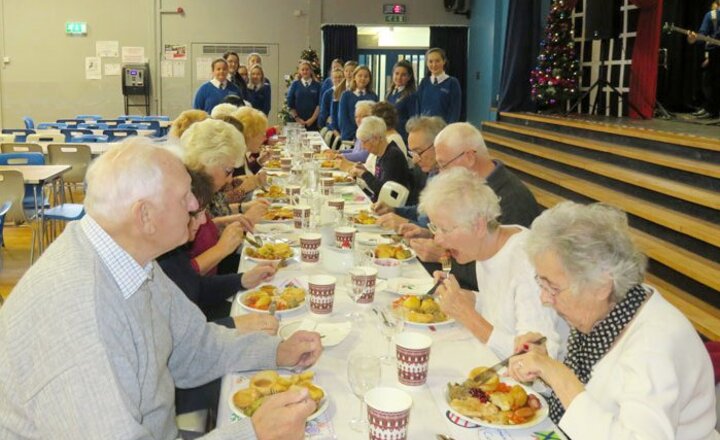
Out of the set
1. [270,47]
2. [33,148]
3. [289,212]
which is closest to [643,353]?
[289,212]

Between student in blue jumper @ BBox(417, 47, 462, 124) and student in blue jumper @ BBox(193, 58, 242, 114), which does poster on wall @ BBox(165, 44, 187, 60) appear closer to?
student in blue jumper @ BBox(193, 58, 242, 114)

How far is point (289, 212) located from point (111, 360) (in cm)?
258

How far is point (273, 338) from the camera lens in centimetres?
191

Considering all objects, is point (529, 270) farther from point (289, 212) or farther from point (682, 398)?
point (289, 212)

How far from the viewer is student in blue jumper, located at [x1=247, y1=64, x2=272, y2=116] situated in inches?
412

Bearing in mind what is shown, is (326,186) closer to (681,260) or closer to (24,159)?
(681,260)

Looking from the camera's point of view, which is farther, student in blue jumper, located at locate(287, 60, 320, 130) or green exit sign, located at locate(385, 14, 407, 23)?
green exit sign, located at locate(385, 14, 407, 23)

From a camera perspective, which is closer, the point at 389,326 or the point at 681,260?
the point at 389,326

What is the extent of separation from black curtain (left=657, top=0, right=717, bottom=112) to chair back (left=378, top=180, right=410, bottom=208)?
719 cm

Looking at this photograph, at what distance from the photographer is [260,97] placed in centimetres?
1062

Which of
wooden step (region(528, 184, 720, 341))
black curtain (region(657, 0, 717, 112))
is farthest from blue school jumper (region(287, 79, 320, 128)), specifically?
wooden step (region(528, 184, 720, 341))

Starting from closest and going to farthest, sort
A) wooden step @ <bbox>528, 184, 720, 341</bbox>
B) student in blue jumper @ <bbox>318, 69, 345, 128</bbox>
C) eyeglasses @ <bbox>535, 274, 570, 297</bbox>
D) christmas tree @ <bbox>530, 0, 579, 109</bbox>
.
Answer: eyeglasses @ <bbox>535, 274, 570, 297</bbox> < wooden step @ <bbox>528, 184, 720, 341</bbox> < christmas tree @ <bbox>530, 0, 579, 109</bbox> < student in blue jumper @ <bbox>318, 69, 345, 128</bbox>

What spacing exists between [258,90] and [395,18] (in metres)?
3.94

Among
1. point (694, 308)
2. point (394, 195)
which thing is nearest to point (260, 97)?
point (394, 195)
